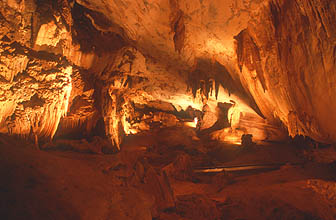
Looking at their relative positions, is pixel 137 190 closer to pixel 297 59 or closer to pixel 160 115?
pixel 297 59

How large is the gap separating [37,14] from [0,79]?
2.42 m

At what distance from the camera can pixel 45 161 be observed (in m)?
3.25

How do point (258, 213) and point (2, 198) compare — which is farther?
point (258, 213)

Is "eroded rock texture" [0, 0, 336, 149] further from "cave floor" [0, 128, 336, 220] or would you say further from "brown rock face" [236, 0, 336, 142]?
"cave floor" [0, 128, 336, 220]

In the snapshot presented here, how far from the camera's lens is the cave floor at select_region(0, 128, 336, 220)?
8.04 ft

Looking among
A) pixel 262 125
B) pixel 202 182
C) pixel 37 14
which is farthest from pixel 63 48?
pixel 262 125

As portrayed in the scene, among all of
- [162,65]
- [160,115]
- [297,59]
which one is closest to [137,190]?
[297,59]

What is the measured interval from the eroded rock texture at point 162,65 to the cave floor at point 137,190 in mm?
1937

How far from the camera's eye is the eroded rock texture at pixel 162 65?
5.83m

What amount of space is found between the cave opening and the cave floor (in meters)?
0.02

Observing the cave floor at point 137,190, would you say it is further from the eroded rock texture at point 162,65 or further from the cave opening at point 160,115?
the eroded rock texture at point 162,65

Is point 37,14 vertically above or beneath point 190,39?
beneath

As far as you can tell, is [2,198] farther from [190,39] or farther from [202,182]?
[190,39]

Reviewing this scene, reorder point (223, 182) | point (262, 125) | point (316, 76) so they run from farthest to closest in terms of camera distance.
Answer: point (262, 125), point (223, 182), point (316, 76)
